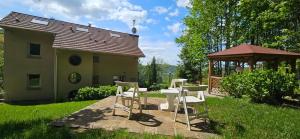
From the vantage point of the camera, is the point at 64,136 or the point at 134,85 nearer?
the point at 64,136

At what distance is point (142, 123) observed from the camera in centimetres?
557

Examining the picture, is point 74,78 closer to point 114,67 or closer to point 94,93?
point 114,67

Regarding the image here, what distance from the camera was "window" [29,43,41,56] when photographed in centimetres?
1712

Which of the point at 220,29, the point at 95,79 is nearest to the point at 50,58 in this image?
the point at 95,79

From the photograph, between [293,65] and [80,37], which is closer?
[293,65]

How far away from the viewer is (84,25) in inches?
856

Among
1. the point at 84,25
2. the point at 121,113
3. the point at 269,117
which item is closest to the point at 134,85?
the point at 121,113

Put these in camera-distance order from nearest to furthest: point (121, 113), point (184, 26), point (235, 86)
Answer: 1. point (121, 113)
2. point (235, 86)
3. point (184, 26)

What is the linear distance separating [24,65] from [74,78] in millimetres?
3413

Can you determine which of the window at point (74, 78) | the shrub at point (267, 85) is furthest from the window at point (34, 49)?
the shrub at point (267, 85)

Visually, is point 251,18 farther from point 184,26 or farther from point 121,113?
point 121,113

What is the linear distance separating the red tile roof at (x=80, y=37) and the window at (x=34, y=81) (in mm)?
2808

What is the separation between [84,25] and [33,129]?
59.1 feet

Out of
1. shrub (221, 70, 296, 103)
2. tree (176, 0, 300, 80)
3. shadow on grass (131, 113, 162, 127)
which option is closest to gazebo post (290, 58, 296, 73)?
shrub (221, 70, 296, 103)
